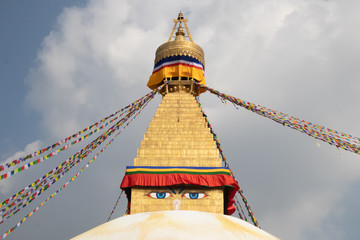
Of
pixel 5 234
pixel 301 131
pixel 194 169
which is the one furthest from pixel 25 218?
pixel 301 131

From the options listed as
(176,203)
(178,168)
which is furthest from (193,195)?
(178,168)

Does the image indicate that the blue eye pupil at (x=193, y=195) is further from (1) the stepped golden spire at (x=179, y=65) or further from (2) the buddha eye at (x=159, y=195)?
(1) the stepped golden spire at (x=179, y=65)

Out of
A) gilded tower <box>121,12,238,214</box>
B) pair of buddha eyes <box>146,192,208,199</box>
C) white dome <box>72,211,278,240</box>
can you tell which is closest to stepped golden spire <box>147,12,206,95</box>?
gilded tower <box>121,12,238,214</box>

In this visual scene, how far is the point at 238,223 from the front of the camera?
4.27m

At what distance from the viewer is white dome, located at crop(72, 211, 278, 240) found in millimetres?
3738

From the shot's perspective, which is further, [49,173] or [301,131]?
[301,131]

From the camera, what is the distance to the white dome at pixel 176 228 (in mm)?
3738

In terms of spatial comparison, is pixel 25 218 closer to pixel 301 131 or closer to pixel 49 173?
pixel 49 173

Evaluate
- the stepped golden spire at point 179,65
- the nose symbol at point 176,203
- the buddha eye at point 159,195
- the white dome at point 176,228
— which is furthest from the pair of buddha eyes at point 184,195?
the white dome at point 176,228

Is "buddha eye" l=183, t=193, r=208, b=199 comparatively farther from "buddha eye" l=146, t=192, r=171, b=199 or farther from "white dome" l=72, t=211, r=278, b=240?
"white dome" l=72, t=211, r=278, b=240

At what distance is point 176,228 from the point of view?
3.82m

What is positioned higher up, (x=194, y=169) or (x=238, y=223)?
(x=194, y=169)

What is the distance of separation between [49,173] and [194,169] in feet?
13.5

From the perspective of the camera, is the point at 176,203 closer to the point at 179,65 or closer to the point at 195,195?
the point at 195,195
